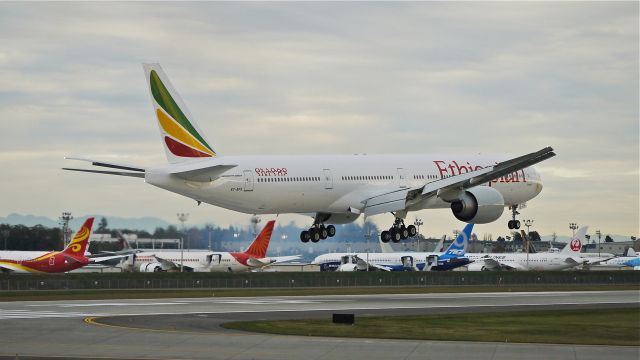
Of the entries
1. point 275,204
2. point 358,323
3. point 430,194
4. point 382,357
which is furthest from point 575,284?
point 382,357

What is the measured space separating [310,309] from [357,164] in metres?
11.9

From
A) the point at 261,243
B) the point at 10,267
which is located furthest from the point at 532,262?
the point at 10,267

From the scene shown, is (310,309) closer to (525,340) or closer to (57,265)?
(525,340)

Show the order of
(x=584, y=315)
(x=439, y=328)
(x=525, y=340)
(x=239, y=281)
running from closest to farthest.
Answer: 1. (x=525, y=340)
2. (x=439, y=328)
3. (x=584, y=315)
4. (x=239, y=281)

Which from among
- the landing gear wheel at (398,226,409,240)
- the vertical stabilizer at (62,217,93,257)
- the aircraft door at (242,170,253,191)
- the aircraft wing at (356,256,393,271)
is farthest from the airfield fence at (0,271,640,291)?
the aircraft door at (242,170,253,191)

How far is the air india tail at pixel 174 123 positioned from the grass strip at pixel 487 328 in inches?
670

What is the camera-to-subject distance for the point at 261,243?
465 ft

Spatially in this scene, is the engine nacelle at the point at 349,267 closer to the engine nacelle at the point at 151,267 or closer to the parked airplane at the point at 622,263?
the engine nacelle at the point at 151,267

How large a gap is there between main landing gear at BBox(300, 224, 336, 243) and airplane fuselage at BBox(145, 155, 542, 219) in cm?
102

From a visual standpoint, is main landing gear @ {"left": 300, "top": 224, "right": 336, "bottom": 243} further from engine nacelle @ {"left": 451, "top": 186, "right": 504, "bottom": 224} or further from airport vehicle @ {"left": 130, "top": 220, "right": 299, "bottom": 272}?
airport vehicle @ {"left": 130, "top": 220, "right": 299, "bottom": 272}

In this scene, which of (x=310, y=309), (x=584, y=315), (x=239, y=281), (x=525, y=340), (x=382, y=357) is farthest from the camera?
(x=239, y=281)

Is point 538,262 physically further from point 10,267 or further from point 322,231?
point 322,231

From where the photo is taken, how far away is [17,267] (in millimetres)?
127312

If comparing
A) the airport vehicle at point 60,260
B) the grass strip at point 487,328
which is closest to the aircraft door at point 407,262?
the airport vehicle at point 60,260
